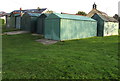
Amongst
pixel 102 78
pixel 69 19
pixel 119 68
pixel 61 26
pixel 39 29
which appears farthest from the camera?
pixel 39 29

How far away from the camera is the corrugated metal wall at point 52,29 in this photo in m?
18.2

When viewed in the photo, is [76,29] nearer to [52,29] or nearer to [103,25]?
[52,29]

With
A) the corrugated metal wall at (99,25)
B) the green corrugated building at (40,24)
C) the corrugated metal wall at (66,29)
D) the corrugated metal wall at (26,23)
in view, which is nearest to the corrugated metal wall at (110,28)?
the corrugated metal wall at (99,25)

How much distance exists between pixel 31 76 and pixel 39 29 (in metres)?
20.2

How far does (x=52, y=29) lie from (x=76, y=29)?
147 inches

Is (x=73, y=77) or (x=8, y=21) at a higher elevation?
(x=8, y=21)

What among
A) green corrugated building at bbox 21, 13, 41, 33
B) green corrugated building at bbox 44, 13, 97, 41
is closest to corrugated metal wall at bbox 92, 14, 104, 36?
green corrugated building at bbox 44, 13, 97, 41

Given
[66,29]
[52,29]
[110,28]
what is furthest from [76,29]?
[110,28]

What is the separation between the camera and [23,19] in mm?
29766

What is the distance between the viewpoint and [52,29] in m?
19.1

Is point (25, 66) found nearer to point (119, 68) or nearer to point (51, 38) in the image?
point (119, 68)

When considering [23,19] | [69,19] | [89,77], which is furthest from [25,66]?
[23,19]

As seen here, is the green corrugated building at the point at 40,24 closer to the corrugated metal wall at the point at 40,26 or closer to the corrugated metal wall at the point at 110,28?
the corrugated metal wall at the point at 40,26

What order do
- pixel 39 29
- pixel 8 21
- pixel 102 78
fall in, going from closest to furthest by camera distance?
1. pixel 102 78
2. pixel 39 29
3. pixel 8 21
